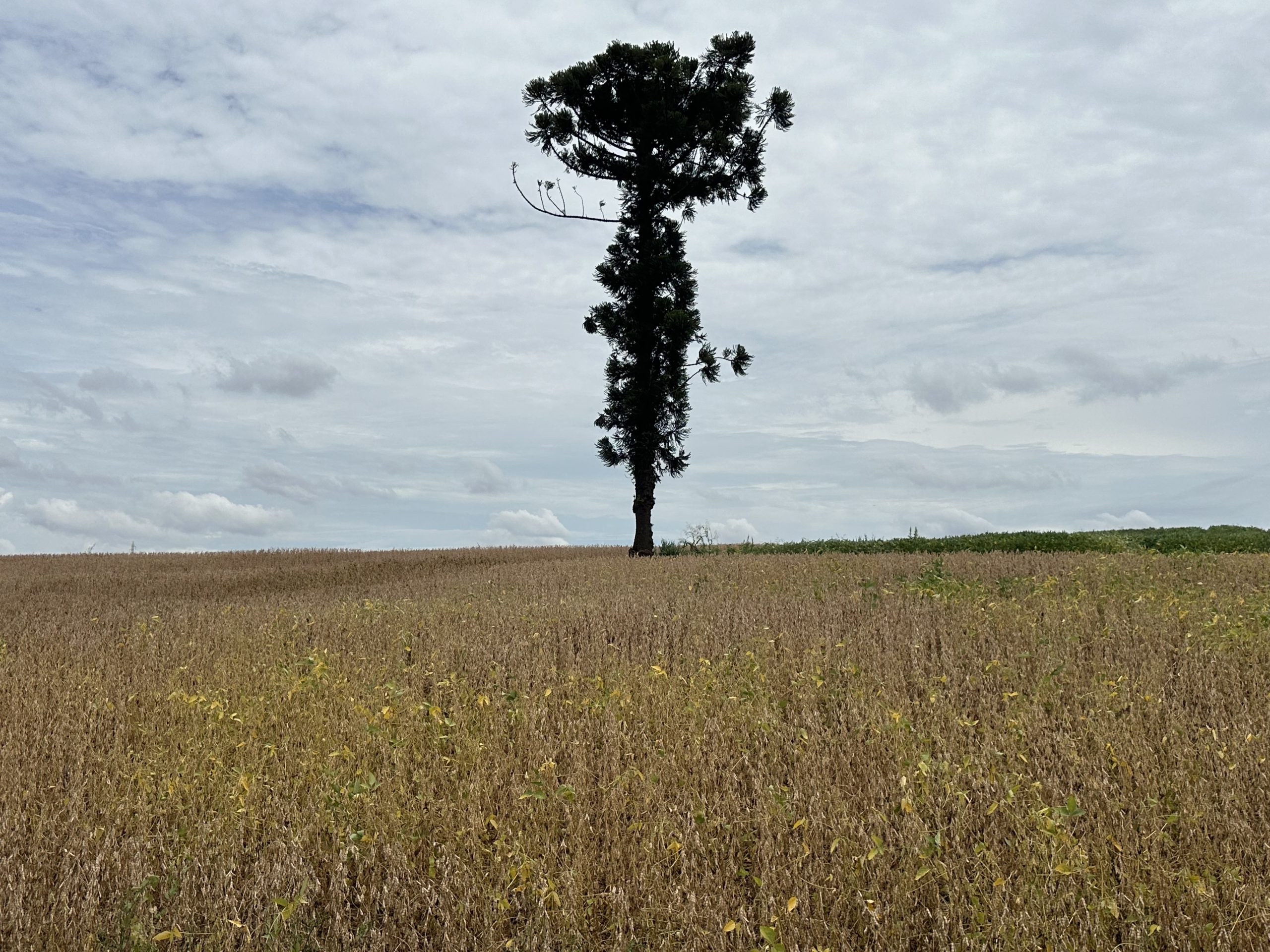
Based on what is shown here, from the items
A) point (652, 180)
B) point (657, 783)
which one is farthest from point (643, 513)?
point (657, 783)

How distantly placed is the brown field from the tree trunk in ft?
40.0

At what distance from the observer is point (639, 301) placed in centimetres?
2148

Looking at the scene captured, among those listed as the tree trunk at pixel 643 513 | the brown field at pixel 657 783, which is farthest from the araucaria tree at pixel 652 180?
the brown field at pixel 657 783

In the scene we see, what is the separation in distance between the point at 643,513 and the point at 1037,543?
10.0 m

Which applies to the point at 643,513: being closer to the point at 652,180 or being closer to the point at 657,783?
the point at 652,180

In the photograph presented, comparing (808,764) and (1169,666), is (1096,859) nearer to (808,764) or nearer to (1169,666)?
(808,764)

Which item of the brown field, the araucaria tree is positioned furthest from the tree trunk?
the brown field

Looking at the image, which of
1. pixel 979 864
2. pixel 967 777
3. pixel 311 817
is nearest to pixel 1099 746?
pixel 967 777

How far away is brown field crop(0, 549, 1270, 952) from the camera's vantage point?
362cm

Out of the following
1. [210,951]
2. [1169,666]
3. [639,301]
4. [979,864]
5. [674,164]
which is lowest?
[210,951]

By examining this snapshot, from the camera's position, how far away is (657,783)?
466 cm

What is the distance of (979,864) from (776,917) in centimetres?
101

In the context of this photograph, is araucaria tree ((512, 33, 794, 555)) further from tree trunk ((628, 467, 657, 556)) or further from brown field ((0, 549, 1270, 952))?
brown field ((0, 549, 1270, 952))

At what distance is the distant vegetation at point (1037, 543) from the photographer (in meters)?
19.9
